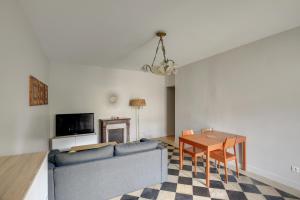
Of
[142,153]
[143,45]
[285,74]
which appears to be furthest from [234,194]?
[143,45]

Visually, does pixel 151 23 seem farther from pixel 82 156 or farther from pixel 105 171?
pixel 105 171

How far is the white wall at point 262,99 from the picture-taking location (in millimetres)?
2602

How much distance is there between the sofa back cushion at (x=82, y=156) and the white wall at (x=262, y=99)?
2.73 metres

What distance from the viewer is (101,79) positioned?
16.6ft

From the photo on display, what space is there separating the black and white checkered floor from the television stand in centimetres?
253

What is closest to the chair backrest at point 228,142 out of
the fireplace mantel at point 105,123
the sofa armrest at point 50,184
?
the sofa armrest at point 50,184

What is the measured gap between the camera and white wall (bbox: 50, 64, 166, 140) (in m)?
4.51

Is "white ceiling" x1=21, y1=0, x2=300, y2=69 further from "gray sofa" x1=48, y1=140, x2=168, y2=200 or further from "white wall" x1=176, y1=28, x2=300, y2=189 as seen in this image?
"gray sofa" x1=48, y1=140, x2=168, y2=200

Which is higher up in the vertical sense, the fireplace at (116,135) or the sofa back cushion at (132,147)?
the sofa back cushion at (132,147)

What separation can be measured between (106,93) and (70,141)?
5.81ft

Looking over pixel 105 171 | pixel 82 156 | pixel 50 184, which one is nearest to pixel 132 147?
pixel 105 171

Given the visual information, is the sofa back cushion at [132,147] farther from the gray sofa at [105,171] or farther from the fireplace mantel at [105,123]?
the fireplace mantel at [105,123]

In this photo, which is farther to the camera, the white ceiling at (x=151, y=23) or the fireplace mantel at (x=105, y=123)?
the fireplace mantel at (x=105, y=123)

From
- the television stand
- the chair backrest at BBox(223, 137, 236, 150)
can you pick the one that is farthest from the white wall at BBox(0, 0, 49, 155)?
the chair backrest at BBox(223, 137, 236, 150)
